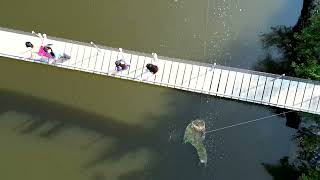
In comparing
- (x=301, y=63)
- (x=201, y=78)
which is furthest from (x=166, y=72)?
(x=301, y=63)

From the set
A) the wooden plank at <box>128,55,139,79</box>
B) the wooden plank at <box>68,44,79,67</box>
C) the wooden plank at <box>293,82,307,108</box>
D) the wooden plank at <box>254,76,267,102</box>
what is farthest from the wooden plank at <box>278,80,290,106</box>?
the wooden plank at <box>68,44,79,67</box>

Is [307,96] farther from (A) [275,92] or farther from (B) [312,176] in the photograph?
(B) [312,176]

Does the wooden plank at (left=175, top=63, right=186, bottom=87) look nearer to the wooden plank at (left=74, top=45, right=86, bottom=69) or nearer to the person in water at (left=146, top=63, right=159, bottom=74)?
the person in water at (left=146, top=63, right=159, bottom=74)

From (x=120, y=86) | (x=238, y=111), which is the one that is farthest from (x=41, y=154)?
(x=238, y=111)

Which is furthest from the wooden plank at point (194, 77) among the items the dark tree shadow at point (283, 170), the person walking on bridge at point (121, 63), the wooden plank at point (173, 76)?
the dark tree shadow at point (283, 170)

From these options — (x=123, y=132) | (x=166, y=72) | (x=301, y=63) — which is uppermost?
(x=301, y=63)
